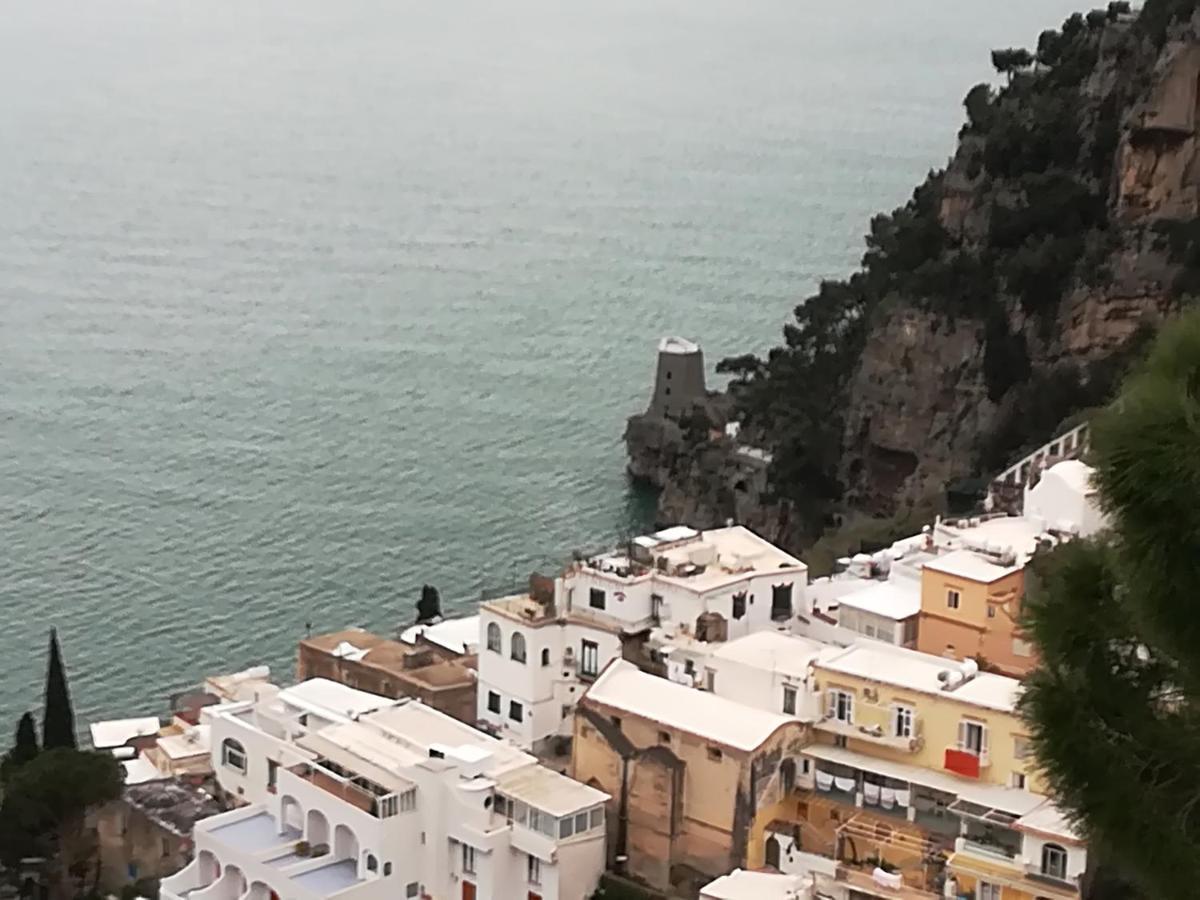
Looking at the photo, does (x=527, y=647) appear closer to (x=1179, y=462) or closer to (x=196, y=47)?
(x=1179, y=462)

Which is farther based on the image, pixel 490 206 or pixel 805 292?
pixel 490 206

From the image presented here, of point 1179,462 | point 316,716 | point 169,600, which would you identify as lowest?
point 169,600

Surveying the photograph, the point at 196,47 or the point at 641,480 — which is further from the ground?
the point at 196,47

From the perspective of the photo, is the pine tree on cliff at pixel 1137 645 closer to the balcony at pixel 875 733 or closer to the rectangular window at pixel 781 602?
the balcony at pixel 875 733

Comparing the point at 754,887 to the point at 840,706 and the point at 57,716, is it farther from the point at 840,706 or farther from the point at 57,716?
the point at 57,716

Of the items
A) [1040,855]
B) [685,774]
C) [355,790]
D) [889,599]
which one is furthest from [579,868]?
[889,599]

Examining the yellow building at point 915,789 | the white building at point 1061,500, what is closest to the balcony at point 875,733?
the yellow building at point 915,789

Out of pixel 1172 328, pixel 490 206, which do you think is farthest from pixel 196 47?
pixel 1172 328

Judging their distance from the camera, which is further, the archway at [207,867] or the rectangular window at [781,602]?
the rectangular window at [781,602]
